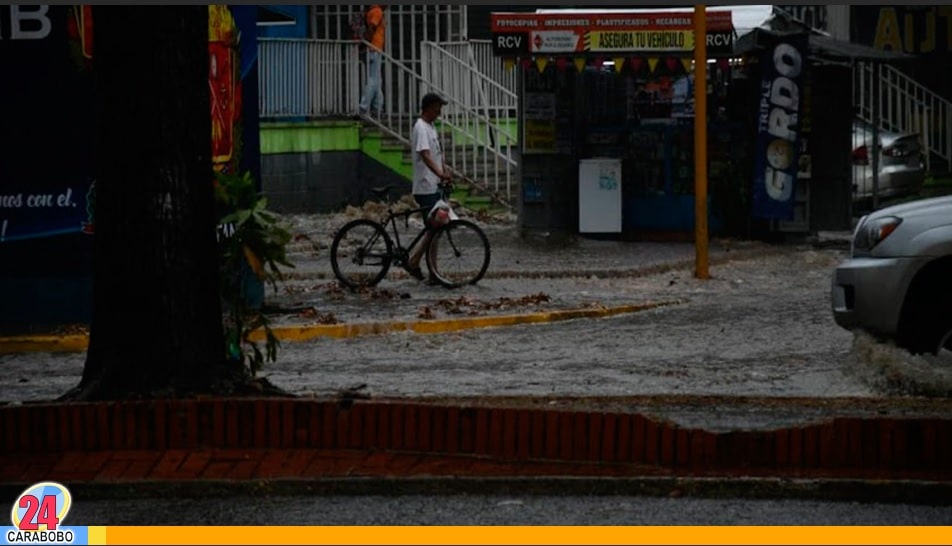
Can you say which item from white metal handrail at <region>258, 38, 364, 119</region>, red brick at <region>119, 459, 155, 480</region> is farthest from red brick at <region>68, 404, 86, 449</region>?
white metal handrail at <region>258, 38, 364, 119</region>

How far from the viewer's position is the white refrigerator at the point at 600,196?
24062mm

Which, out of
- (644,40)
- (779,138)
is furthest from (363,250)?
(779,138)

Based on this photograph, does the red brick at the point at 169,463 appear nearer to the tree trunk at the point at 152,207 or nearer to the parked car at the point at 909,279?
the tree trunk at the point at 152,207

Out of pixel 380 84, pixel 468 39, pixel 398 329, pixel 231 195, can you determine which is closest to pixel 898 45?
pixel 468 39

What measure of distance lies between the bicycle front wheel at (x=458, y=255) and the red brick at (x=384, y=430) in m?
9.20

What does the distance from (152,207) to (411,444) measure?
5.92 ft

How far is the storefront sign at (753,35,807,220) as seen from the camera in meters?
23.2

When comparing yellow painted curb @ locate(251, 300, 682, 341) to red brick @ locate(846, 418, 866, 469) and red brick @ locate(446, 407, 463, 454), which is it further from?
red brick @ locate(846, 418, 866, 469)

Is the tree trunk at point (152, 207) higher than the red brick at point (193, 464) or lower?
higher

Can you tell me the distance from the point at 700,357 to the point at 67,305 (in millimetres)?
5177

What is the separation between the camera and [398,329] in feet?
51.4

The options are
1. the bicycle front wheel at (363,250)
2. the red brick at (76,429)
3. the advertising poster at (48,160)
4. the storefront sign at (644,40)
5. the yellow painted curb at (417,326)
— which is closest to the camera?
the red brick at (76,429)

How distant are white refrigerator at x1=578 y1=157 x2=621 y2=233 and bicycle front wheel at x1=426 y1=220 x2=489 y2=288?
560 cm

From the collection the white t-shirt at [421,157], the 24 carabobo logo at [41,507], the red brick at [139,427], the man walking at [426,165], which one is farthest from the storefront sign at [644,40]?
the 24 carabobo logo at [41,507]
